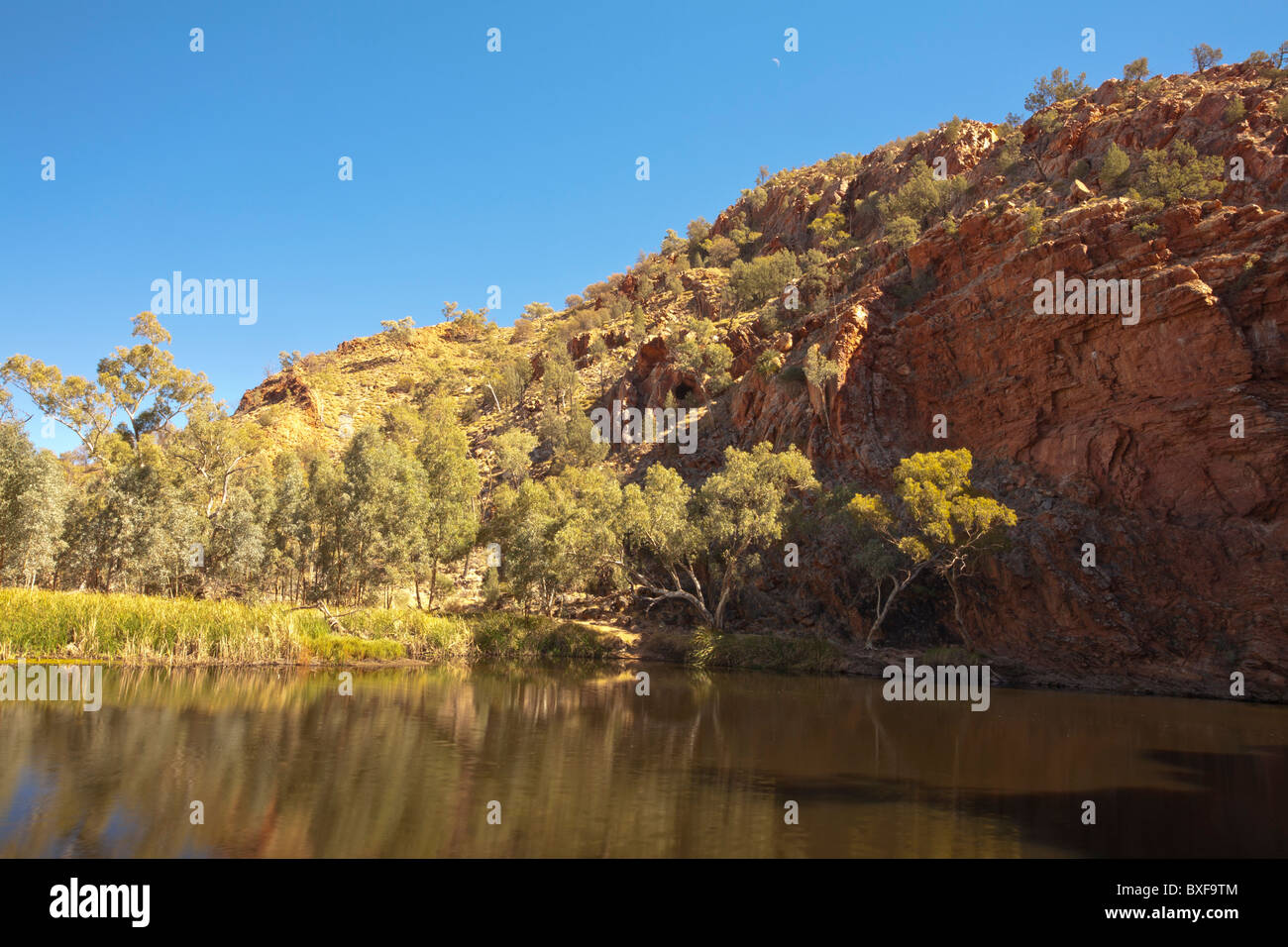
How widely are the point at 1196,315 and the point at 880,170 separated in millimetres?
44818

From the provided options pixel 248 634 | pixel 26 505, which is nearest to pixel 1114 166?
pixel 248 634

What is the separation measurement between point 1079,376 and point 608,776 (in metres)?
36.9

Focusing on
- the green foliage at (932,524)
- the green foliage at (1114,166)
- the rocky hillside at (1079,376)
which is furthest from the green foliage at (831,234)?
the green foliage at (932,524)

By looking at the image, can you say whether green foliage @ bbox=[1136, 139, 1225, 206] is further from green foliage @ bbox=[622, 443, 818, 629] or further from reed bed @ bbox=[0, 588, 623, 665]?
reed bed @ bbox=[0, 588, 623, 665]

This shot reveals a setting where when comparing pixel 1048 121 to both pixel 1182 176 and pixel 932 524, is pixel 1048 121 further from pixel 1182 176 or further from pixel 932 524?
pixel 932 524

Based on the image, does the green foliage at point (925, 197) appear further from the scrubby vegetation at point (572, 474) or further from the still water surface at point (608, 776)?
the still water surface at point (608, 776)

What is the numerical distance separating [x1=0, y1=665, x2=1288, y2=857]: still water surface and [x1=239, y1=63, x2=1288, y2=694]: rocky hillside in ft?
29.7

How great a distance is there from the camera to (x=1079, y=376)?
40.3 metres

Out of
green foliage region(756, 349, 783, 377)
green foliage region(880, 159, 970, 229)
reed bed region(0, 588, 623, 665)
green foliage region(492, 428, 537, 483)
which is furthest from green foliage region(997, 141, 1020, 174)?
reed bed region(0, 588, 623, 665)

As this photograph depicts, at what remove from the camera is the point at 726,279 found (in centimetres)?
8056

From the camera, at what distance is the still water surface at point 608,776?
11508mm

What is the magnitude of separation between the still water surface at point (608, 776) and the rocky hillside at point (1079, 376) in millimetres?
9063

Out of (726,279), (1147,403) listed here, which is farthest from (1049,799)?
(726,279)

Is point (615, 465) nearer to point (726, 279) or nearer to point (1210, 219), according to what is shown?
point (726, 279)
